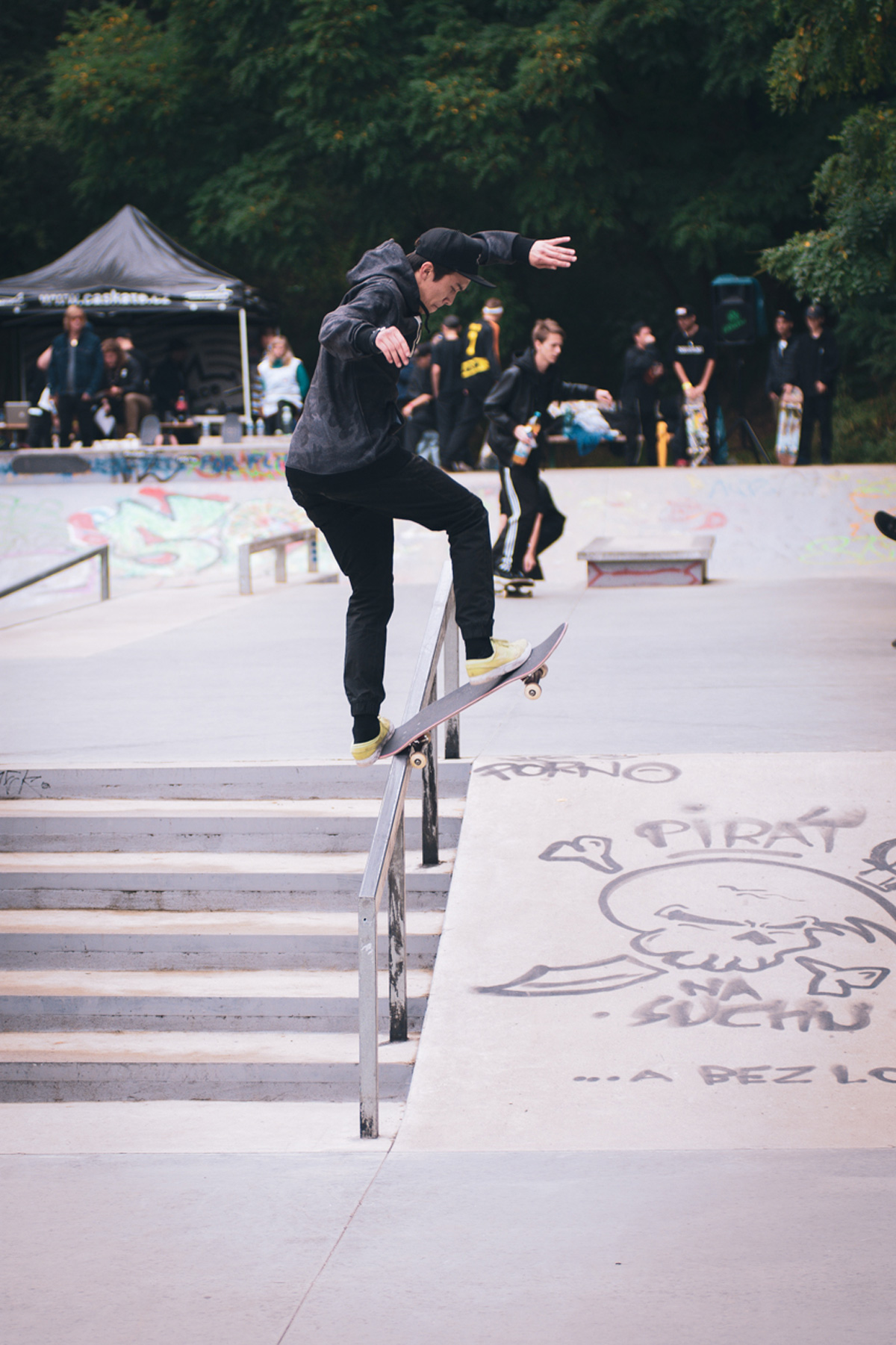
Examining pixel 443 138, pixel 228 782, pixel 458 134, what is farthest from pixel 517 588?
pixel 443 138

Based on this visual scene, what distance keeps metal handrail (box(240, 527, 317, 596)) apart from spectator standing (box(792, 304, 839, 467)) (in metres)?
5.50

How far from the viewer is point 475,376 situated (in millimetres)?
14633

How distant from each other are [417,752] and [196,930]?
1187 millimetres

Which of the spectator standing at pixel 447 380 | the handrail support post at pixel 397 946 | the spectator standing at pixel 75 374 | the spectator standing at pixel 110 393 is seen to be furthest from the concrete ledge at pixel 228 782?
the spectator standing at pixel 110 393

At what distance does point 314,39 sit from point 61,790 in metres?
19.2

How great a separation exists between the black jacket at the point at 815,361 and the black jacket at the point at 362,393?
11681 mm

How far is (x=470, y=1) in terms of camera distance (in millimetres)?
22891

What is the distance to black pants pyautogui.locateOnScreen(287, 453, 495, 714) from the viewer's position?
4.45 metres

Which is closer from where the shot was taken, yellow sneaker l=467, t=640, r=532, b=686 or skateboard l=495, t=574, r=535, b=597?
yellow sneaker l=467, t=640, r=532, b=686

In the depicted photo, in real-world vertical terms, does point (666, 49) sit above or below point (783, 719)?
above

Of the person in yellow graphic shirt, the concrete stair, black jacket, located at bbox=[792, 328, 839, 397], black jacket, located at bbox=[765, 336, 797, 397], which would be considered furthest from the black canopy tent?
the concrete stair

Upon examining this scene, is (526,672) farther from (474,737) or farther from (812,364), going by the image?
(812,364)

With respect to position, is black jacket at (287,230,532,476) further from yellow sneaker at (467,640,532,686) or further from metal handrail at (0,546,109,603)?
metal handrail at (0,546,109,603)

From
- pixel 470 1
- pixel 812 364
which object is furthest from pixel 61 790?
pixel 470 1
